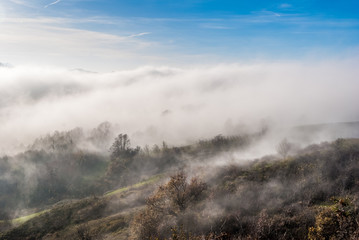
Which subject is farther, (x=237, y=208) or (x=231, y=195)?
(x=231, y=195)

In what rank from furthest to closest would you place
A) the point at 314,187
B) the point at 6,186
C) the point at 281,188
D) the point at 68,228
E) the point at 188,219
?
the point at 6,186 < the point at 68,228 < the point at 281,188 < the point at 314,187 < the point at 188,219

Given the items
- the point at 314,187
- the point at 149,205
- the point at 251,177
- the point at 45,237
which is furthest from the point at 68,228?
the point at 314,187

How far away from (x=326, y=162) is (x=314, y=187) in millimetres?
31763

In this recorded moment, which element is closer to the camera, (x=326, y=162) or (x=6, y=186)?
(x=326, y=162)

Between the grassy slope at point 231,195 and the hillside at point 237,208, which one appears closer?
the hillside at point 237,208

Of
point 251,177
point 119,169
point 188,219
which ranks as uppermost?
point 188,219

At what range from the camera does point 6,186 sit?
170 meters

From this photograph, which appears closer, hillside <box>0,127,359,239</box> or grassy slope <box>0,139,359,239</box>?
hillside <box>0,127,359,239</box>

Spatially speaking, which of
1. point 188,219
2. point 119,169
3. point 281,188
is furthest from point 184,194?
point 119,169

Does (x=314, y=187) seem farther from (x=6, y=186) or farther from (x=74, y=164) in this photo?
(x=6, y=186)

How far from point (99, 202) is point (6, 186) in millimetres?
116199

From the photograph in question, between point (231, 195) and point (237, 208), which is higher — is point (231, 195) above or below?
below

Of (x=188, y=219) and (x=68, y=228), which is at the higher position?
(x=188, y=219)

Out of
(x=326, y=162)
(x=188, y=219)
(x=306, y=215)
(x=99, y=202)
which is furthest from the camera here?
(x=99, y=202)
